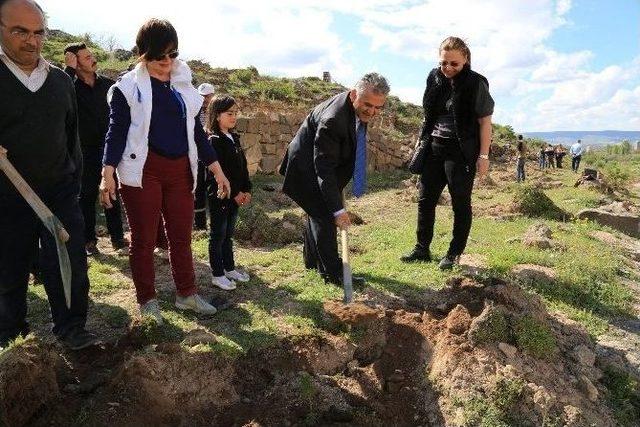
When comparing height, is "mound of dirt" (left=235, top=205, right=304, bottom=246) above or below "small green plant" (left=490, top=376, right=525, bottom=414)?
above

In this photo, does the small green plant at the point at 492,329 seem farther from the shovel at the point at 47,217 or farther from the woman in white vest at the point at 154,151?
the shovel at the point at 47,217

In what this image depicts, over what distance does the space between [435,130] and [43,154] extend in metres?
3.03

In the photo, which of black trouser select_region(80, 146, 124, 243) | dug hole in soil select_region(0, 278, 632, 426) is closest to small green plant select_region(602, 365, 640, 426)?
dug hole in soil select_region(0, 278, 632, 426)

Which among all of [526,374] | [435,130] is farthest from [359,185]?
[526,374]

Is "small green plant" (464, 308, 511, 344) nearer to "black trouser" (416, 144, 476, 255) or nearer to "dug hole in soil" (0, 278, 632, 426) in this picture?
"dug hole in soil" (0, 278, 632, 426)

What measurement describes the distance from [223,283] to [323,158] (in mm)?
1345

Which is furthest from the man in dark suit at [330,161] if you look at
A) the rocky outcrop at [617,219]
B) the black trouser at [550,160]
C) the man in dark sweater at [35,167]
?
the black trouser at [550,160]

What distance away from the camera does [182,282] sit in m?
3.60

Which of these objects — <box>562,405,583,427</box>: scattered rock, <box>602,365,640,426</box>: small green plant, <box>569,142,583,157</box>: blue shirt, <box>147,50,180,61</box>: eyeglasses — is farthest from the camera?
<box>569,142,583,157</box>: blue shirt

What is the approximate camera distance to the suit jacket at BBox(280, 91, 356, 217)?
3.71m

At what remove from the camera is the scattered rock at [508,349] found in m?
3.20

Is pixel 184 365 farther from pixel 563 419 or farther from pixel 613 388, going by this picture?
pixel 613 388

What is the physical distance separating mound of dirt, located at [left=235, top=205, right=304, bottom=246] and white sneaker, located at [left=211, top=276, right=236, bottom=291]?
1.88 metres

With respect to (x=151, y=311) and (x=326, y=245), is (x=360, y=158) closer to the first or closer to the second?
(x=326, y=245)
